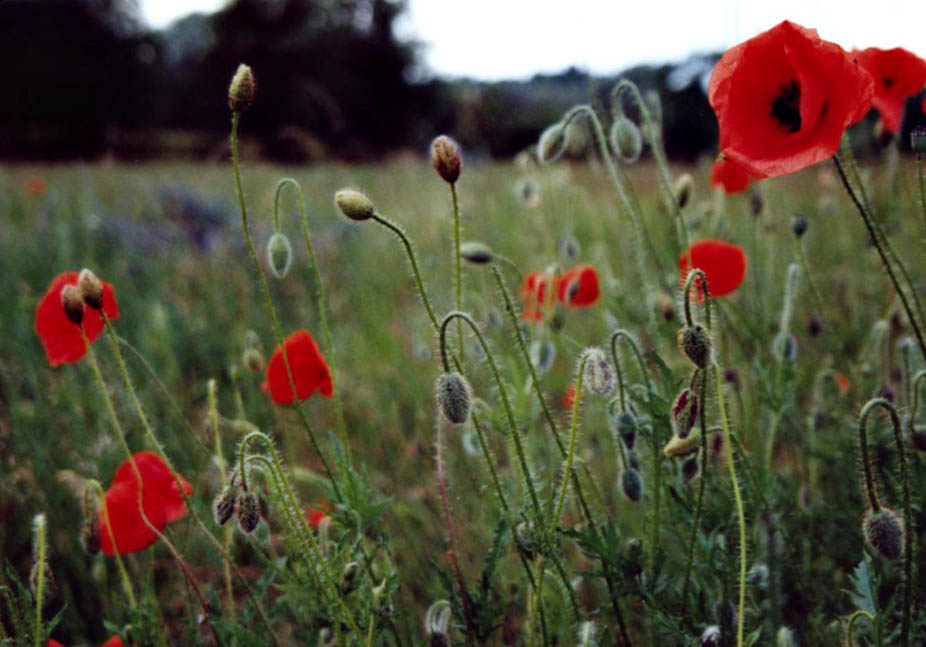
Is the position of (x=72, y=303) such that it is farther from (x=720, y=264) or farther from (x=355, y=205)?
(x=720, y=264)

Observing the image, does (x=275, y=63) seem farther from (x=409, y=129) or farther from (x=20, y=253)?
(x=20, y=253)

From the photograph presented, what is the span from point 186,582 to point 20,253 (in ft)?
11.6

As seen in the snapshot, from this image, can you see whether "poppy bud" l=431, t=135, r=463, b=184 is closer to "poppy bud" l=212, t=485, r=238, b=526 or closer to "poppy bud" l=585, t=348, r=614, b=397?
"poppy bud" l=585, t=348, r=614, b=397

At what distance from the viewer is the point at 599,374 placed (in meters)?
1.10

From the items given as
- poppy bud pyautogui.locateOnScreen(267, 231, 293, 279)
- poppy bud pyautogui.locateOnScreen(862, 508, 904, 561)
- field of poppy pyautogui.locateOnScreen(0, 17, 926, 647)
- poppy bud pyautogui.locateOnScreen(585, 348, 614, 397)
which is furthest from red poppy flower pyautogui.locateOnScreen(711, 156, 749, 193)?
poppy bud pyautogui.locateOnScreen(267, 231, 293, 279)

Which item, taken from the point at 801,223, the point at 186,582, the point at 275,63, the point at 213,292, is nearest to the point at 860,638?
the point at 801,223

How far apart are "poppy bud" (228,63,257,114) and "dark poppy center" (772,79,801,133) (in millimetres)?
743

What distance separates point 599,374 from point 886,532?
16.1 inches

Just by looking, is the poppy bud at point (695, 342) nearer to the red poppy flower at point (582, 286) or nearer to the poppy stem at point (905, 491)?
the poppy stem at point (905, 491)

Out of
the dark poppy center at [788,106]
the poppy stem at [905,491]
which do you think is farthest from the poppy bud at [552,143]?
the poppy stem at [905,491]

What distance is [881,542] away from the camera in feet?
3.34

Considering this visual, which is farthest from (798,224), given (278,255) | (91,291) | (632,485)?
(91,291)

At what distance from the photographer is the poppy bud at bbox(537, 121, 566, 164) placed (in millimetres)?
1574

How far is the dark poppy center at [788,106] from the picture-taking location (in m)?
1.17
